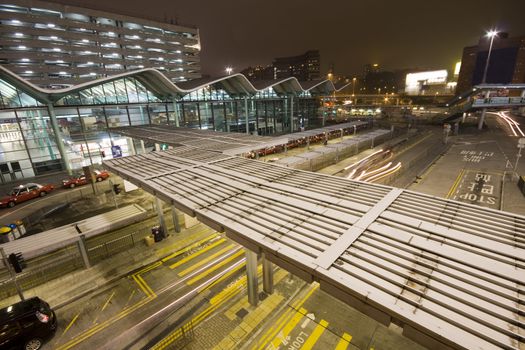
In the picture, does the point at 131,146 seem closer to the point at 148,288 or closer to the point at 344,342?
the point at 148,288

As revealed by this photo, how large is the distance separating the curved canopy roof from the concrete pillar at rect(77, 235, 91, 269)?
19664 millimetres

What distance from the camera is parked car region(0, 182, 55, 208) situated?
2078 cm

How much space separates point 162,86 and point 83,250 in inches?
1014

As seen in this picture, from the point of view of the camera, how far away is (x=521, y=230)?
22.3 feet

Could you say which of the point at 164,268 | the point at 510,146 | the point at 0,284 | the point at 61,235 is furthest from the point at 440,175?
the point at 0,284

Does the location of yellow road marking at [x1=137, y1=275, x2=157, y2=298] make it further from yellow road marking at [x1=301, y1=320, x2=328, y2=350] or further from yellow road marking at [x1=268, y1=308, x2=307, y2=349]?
yellow road marking at [x1=301, y1=320, x2=328, y2=350]

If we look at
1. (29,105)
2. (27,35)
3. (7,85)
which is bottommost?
(29,105)

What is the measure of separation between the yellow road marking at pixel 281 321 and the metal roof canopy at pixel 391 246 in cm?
409

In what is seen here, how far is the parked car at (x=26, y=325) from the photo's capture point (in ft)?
27.0

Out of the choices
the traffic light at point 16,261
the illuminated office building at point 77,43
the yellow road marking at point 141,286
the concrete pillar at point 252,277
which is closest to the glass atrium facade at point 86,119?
the traffic light at point 16,261

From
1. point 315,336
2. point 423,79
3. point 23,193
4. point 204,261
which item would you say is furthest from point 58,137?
point 423,79

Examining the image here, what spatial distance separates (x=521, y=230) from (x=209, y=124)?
125ft

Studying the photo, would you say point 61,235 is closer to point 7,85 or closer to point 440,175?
point 7,85

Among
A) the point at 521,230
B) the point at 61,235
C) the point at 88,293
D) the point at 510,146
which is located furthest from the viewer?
the point at 510,146
